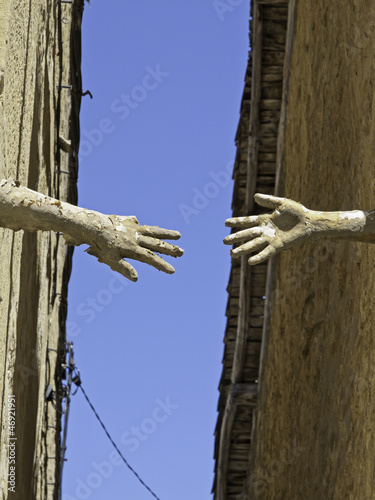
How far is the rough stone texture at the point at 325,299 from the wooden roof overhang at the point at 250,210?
1.43 ft

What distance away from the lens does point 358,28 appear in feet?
14.8

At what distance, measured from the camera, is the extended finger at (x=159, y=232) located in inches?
117

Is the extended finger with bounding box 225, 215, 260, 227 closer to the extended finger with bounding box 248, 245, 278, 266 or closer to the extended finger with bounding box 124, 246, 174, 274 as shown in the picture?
the extended finger with bounding box 248, 245, 278, 266

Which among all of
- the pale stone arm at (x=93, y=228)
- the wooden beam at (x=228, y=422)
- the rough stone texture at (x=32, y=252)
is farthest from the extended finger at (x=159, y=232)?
the wooden beam at (x=228, y=422)

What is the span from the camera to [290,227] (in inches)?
121

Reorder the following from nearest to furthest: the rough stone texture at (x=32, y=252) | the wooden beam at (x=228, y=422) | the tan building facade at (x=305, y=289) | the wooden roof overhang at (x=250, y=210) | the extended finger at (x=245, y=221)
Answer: the extended finger at (x=245, y=221) < the rough stone texture at (x=32, y=252) < the tan building facade at (x=305, y=289) < the wooden roof overhang at (x=250, y=210) < the wooden beam at (x=228, y=422)

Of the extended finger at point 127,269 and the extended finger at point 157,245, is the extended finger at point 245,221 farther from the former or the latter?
the extended finger at point 127,269

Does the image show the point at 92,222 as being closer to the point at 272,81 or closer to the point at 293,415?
the point at 293,415

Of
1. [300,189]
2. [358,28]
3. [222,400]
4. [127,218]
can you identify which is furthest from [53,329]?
[127,218]

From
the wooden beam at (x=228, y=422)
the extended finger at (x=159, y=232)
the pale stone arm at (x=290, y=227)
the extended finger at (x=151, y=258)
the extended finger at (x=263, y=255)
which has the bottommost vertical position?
the wooden beam at (x=228, y=422)

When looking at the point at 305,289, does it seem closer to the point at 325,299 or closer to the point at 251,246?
the point at 325,299

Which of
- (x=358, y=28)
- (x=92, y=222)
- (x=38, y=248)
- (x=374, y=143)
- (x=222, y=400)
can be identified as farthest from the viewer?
(x=222, y=400)

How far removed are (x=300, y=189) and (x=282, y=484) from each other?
2.09 meters

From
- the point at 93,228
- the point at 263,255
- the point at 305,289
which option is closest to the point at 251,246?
the point at 263,255
